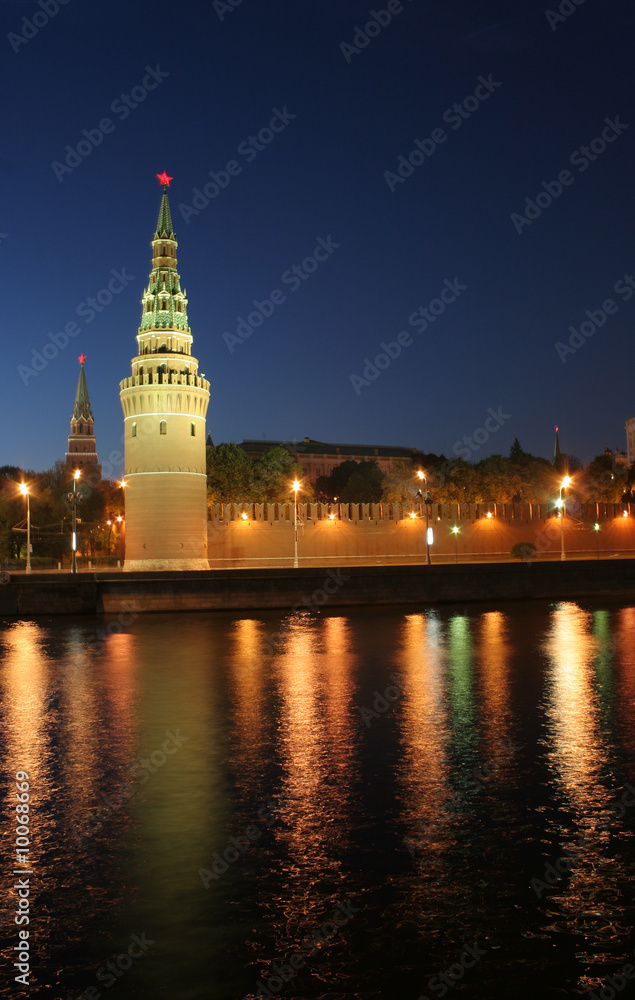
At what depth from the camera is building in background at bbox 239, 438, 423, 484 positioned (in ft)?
406

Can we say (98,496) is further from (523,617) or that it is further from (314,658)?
(314,658)

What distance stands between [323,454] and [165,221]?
74391mm

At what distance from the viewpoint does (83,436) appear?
140 m

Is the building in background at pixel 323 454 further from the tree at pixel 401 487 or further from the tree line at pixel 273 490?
the tree at pixel 401 487

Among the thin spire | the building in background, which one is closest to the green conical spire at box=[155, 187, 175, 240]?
the thin spire

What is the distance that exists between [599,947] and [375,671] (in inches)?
500

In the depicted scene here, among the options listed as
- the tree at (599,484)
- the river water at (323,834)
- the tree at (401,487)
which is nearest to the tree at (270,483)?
the tree at (401,487)

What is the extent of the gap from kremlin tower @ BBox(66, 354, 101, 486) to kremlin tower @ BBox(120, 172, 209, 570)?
88.8 m

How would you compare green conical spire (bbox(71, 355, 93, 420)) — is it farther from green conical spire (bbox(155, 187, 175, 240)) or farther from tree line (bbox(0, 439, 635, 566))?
green conical spire (bbox(155, 187, 175, 240))

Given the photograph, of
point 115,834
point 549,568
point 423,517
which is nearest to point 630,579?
point 549,568

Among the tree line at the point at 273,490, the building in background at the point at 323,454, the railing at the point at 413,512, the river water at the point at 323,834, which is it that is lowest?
the river water at the point at 323,834

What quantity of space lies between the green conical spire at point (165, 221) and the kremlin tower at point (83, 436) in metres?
86.9

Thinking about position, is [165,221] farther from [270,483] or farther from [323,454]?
[323,454]

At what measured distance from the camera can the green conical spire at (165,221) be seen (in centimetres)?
5300
